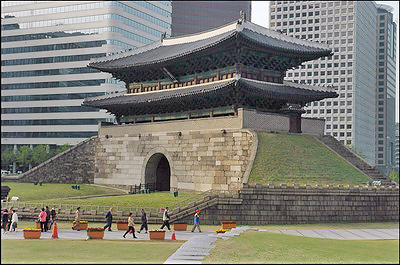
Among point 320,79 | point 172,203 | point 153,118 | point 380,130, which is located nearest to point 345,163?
point 172,203

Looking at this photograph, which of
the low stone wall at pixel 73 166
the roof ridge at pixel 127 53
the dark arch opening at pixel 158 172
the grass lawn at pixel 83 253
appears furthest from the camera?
the roof ridge at pixel 127 53

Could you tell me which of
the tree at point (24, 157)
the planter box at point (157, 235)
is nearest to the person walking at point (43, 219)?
the planter box at point (157, 235)

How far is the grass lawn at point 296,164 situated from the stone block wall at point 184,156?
1604mm

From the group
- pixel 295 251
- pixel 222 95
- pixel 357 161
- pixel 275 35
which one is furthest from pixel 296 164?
pixel 295 251

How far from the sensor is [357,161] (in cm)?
5366

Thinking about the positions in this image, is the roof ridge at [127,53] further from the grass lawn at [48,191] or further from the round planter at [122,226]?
the round planter at [122,226]

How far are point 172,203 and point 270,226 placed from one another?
8136 millimetres

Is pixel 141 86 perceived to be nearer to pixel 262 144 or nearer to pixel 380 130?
pixel 262 144

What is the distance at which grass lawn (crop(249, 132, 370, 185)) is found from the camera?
150 ft

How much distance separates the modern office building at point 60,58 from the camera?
4099 inches

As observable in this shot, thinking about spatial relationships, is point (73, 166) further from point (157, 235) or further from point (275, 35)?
point (157, 235)

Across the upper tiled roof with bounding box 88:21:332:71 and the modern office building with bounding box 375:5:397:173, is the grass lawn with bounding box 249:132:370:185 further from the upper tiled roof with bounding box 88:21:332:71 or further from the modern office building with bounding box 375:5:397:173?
the modern office building with bounding box 375:5:397:173

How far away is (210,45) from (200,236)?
86.2 feet

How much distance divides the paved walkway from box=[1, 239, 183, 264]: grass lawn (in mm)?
809
